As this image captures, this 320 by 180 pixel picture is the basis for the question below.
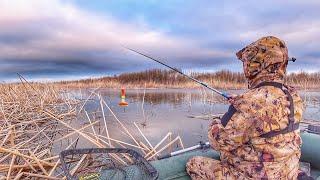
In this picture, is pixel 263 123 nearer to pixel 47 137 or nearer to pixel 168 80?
pixel 47 137

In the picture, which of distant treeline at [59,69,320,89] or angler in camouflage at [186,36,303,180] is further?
distant treeline at [59,69,320,89]

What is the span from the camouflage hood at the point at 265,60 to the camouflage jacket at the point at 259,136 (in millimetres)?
112

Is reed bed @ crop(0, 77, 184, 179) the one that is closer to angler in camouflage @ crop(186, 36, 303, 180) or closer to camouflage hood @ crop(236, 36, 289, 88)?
angler in camouflage @ crop(186, 36, 303, 180)

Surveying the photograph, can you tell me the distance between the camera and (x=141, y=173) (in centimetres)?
298

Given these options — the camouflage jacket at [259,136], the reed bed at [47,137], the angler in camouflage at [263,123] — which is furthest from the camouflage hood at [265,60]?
the reed bed at [47,137]

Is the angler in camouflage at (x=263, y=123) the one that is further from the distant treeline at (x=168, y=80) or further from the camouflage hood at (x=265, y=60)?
the distant treeline at (x=168, y=80)

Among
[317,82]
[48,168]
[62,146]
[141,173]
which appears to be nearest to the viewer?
[141,173]

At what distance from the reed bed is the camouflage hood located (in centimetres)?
162

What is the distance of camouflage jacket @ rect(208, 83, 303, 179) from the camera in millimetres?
2449

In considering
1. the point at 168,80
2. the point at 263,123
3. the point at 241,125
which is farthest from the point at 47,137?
the point at 168,80

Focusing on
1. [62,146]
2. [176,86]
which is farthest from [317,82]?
[62,146]

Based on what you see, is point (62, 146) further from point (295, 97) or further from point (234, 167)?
point (295, 97)

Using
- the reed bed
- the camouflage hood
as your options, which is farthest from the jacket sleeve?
the reed bed

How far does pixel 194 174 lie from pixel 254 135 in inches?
32.5
